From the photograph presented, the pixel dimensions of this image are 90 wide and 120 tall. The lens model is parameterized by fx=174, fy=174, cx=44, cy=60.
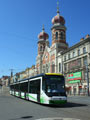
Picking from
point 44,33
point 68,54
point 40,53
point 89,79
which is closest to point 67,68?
point 68,54

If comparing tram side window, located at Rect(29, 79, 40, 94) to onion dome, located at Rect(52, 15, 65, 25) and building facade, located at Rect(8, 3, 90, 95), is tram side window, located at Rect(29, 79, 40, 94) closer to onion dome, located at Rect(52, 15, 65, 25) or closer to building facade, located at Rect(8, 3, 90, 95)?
building facade, located at Rect(8, 3, 90, 95)

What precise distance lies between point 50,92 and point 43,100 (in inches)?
46.5

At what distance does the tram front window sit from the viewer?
49.5 ft

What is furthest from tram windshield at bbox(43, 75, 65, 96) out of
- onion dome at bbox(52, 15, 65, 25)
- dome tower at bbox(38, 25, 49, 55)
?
dome tower at bbox(38, 25, 49, 55)

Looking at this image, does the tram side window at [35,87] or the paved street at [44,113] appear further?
the tram side window at [35,87]

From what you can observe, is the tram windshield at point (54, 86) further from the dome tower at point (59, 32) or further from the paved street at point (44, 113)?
the dome tower at point (59, 32)

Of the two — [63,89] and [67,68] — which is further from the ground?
[67,68]

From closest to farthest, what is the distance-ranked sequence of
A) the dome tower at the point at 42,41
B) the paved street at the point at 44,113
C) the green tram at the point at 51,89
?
the paved street at the point at 44,113
the green tram at the point at 51,89
the dome tower at the point at 42,41

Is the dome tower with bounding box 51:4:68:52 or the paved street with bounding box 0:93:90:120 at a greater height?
the dome tower with bounding box 51:4:68:52

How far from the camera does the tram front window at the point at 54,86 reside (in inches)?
595

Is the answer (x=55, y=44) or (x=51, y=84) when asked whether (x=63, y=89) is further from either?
(x=55, y=44)

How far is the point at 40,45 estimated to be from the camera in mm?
72812

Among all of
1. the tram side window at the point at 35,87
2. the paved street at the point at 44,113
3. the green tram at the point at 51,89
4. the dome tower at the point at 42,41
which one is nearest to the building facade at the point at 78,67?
the tram side window at the point at 35,87

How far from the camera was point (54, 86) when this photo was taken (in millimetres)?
15508
